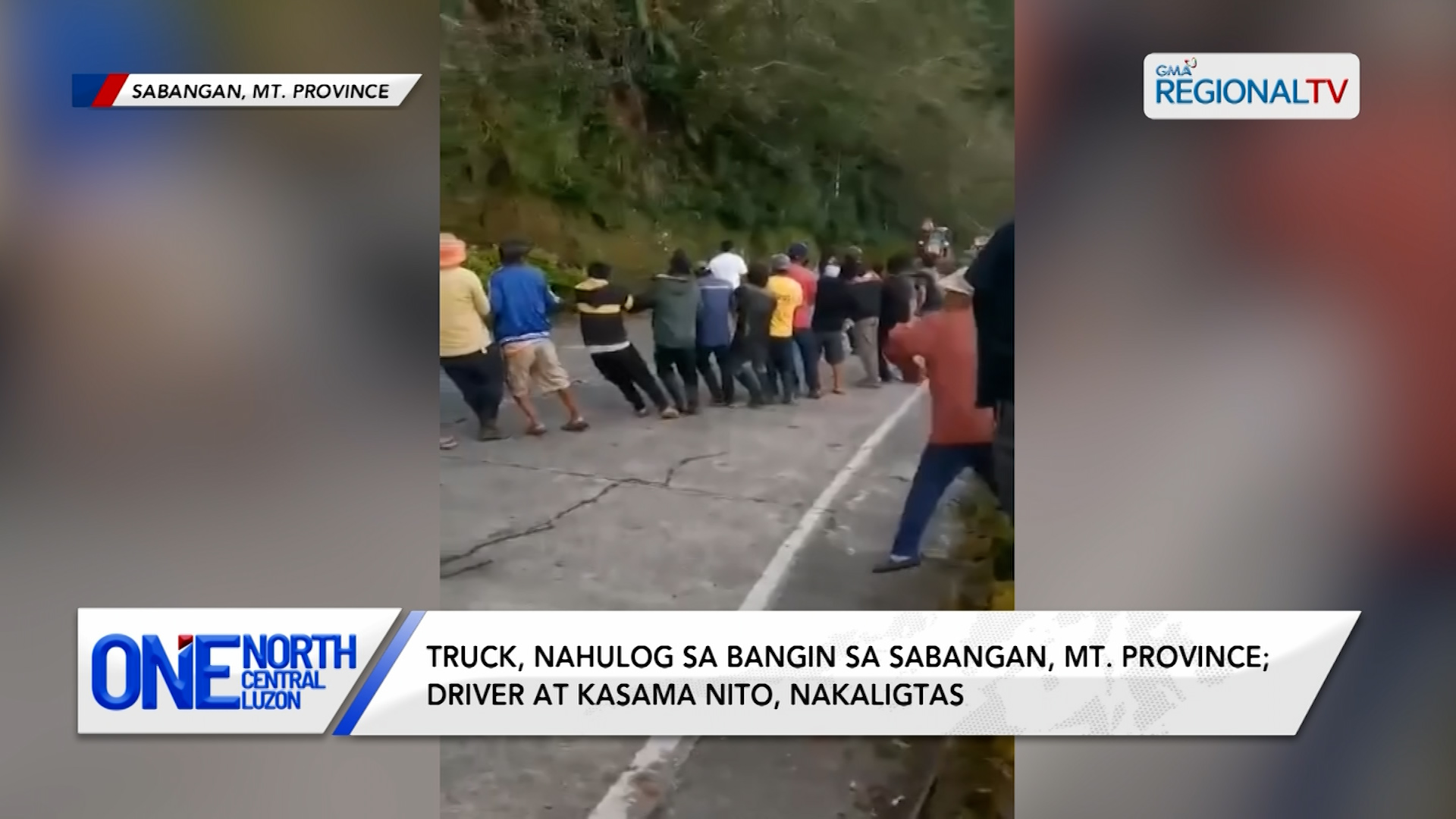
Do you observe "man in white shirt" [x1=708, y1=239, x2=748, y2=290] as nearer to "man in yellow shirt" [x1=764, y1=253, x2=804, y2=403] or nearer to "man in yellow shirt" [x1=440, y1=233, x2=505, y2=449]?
"man in yellow shirt" [x1=764, y1=253, x2=804, y2=403]

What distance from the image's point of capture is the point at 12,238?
2.27 metres

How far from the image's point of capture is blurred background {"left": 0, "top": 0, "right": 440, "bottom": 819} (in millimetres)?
2268

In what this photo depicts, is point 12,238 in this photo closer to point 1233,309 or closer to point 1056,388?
point 1056,388

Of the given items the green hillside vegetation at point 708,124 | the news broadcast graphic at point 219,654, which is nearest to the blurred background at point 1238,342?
the green hillside vegetation at point 708,124

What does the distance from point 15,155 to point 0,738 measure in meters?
1.38

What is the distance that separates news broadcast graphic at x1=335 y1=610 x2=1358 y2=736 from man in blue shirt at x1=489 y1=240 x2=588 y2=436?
1.60 feet

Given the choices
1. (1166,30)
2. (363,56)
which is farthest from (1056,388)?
(363,56)

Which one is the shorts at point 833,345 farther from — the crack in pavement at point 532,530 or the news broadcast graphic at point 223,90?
the news broadcast graphic at point 223,90

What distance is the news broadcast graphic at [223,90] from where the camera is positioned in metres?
2.26

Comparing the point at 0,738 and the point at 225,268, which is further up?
the point at 225,268

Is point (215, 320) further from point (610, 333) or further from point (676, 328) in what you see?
point (676, 328)

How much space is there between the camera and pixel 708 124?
2301 mm

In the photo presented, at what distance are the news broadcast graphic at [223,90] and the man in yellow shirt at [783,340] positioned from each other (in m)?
0.96

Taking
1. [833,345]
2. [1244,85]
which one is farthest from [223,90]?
[1244,85]
